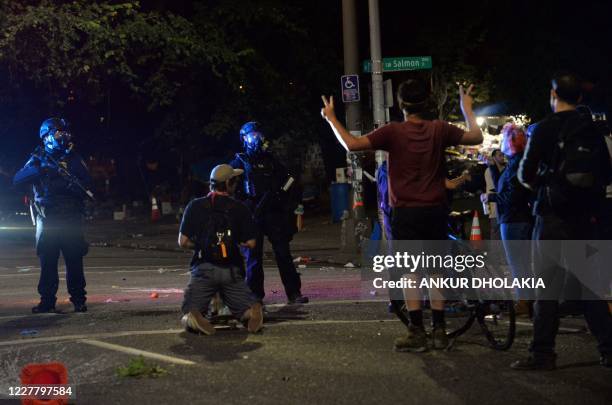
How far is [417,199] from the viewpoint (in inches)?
299

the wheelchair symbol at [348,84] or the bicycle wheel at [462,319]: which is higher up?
the wheelchair symbol at [348,84]

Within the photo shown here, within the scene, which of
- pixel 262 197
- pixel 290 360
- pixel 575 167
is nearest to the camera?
pixel 575 167

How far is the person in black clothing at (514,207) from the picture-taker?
9133 mm

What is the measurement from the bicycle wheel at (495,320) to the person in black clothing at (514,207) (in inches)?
37.5

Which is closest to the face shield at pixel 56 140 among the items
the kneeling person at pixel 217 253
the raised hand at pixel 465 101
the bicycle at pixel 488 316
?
the kneeling person at pixel 217 253

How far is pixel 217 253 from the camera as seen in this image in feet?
29.1

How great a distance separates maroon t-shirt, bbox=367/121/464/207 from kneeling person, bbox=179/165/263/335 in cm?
188

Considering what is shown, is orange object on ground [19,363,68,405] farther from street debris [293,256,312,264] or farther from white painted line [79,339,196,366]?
street debris [293,256,312,264]

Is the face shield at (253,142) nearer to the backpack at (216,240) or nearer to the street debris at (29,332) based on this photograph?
the backpack at (216,240)

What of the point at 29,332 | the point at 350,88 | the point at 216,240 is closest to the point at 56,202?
the point at 29,332

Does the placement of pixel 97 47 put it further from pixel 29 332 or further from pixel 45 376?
pixel 45 376

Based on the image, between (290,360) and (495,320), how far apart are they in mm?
1800

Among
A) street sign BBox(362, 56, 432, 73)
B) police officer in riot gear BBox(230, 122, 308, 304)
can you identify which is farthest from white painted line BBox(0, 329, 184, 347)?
street sign BBox(362, 56, 432, 73)

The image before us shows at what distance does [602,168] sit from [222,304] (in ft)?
12.5
